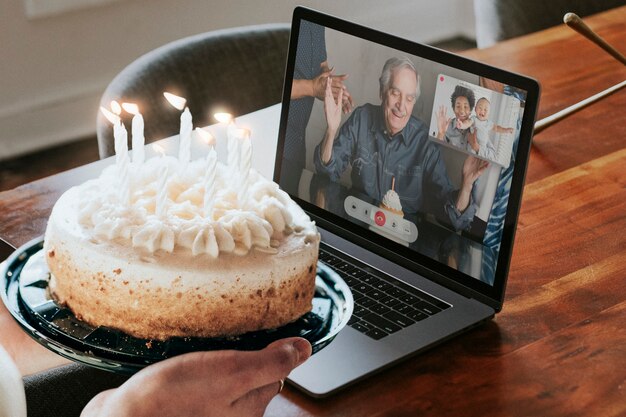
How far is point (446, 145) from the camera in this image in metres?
1.18

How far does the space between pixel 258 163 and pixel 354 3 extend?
2.82m

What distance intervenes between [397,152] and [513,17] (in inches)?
48.5

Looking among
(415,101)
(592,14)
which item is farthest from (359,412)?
(592,14)

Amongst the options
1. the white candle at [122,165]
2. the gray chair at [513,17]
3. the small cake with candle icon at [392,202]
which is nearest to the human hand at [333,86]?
the small cake with candle icon at [392,202]

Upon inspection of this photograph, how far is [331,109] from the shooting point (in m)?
1.29

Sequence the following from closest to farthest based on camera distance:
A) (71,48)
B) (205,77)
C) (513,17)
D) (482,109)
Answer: (482,109) < (205,77) < (513,17) < (71,48)

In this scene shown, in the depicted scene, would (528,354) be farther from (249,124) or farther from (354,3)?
(354,3)

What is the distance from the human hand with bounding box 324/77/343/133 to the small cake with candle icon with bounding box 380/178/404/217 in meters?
0.12

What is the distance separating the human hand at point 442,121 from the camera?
1.17m

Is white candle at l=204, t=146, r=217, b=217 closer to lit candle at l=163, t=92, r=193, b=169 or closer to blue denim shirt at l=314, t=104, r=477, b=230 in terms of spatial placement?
lit candle at l=163, t=92, r=193, b=169

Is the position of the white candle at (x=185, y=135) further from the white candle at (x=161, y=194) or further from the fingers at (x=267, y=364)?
the fingers at (x=267, y=364)

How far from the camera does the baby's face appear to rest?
1.13 metres

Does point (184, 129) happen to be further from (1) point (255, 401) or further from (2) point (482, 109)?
(2) point (482, 109)

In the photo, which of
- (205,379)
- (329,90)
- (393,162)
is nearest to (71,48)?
(329,90)
